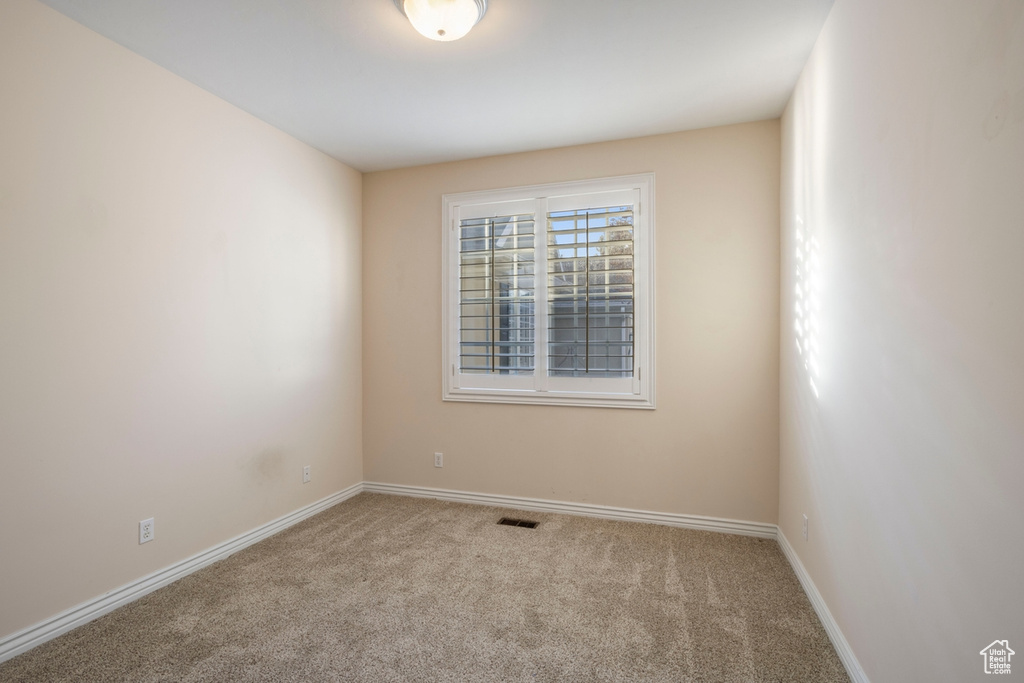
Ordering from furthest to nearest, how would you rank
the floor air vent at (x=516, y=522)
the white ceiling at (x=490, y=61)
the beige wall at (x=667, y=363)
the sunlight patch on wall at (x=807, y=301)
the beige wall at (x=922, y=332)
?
1. the floor air vent at (x=516, y=522)
2. the beige wall at (x=667, y=363)
3. the sunlight patch on wall at (x=807, y=301)
4. the white ceiling at (x=490, y=61)
5. the beige wall at (x=922, y=332)

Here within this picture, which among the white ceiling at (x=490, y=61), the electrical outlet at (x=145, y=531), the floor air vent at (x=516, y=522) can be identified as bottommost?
the floor air vent at (x=516, y=522)

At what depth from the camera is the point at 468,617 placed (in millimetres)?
2277

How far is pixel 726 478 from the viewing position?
3.30 meters

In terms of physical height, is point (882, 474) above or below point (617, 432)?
above

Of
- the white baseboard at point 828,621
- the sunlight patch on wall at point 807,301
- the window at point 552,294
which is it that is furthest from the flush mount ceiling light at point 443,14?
the white baseboard at point 828,621

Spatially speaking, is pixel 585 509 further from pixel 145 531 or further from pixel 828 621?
pixel 145 531

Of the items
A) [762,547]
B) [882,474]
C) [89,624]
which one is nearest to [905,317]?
[882,474]

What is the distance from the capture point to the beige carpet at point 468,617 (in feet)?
6.30

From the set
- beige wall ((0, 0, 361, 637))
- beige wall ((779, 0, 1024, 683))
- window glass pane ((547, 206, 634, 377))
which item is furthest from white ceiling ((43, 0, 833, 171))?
window glass pane ((547, 206, 634, 377))

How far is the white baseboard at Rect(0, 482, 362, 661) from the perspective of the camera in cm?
204

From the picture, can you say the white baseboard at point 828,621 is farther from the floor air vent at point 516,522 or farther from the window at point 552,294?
the floor air vent at point 516,522

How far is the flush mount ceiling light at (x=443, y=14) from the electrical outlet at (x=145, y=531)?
8.73 ft

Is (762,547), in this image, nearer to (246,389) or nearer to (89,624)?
(246,389)

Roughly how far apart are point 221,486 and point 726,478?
10.2 ft
